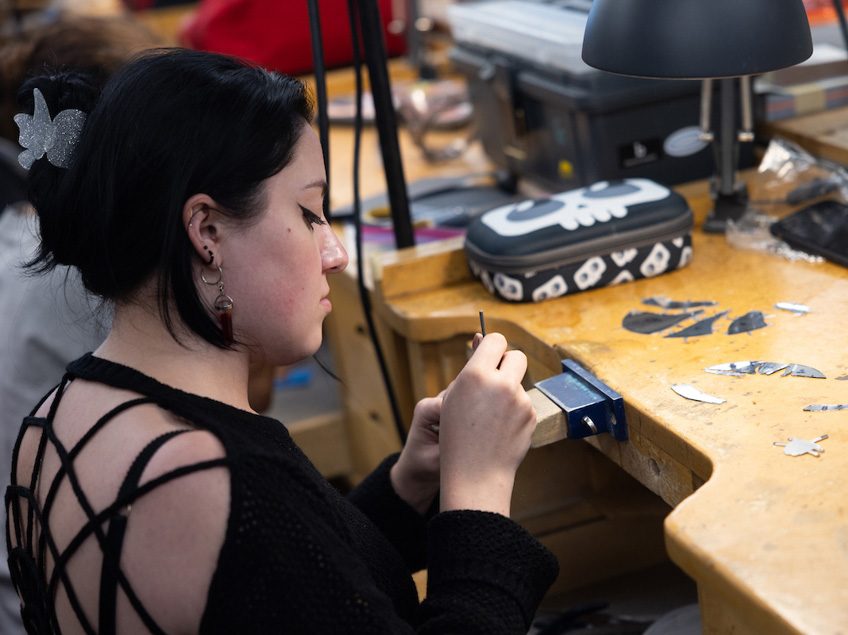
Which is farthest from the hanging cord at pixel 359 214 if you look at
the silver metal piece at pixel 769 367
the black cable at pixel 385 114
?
the silver metal piece at pixel 769 367

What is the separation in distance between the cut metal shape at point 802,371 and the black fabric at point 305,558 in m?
0.33

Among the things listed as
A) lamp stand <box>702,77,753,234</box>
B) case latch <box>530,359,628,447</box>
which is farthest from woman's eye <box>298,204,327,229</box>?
lamp stand <box>702,77,753,234</box>

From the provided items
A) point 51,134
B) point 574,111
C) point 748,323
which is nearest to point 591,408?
point 748,323

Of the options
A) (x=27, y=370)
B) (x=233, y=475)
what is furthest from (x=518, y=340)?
(x=27, y=370)

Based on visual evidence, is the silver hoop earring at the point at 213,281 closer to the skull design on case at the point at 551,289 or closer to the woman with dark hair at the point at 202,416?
the woman with dark hair at the point at 202,416

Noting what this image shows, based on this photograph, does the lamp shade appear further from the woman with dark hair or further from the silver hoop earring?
the silver hoop earring

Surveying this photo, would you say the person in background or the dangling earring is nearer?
the dangling earring

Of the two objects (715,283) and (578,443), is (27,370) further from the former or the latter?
(715,283)

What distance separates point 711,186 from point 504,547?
83cm

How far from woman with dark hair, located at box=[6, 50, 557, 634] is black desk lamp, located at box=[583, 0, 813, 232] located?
1.37 feet

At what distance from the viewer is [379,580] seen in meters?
1.05

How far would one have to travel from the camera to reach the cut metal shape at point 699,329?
4.15 feet

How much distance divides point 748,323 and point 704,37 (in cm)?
32

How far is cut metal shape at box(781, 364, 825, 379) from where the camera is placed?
112 centimetres
